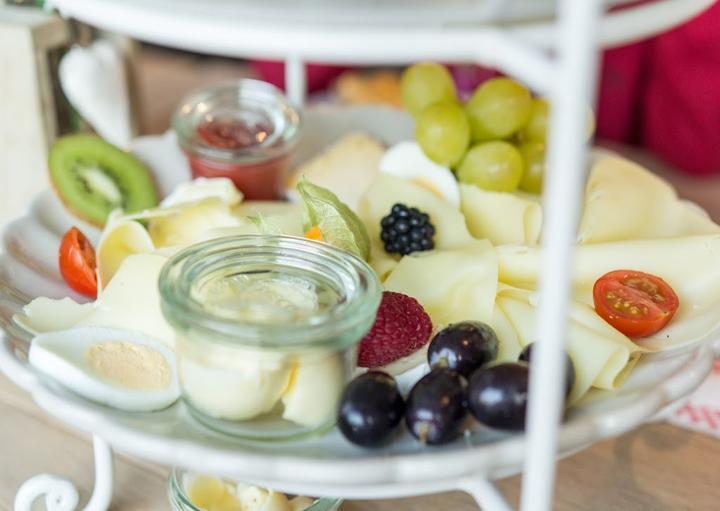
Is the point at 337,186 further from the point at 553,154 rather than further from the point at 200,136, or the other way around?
the point at 553,154

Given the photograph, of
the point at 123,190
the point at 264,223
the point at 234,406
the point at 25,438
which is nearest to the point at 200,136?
the point at 123,190

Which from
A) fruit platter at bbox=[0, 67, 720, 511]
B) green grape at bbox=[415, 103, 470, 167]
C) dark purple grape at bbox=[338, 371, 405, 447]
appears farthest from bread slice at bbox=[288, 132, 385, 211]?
dark purple grape at bbox=[338, 371, 405, 447]

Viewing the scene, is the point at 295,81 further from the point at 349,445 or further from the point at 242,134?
the point at 349,445

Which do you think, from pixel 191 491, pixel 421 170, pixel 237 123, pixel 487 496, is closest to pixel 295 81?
pixel 237 123

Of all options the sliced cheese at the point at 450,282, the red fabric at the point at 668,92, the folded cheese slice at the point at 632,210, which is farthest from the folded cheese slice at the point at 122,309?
the red fabric at the point at 668,92

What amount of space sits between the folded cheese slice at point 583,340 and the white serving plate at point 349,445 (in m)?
0.01

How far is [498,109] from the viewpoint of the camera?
3.42 feet

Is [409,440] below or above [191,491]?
above

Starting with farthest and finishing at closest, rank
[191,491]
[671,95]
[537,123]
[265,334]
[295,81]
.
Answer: [671,95]
[295,81]
[537,123]
[191,491]
[265,334]

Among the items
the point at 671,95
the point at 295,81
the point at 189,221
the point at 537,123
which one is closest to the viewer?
the point at 189,221

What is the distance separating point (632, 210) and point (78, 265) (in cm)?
60

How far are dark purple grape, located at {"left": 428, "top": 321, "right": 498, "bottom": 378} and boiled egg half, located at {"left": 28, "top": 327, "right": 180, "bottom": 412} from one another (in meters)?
0.22

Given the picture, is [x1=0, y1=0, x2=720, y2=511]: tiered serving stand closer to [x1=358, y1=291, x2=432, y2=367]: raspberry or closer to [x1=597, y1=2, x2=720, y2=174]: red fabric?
[x1=358, y1=291, x2=432, y2=367]: raspberry

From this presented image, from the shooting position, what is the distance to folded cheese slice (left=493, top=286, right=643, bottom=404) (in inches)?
28.8
